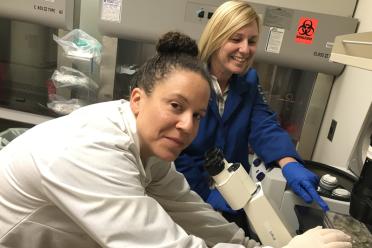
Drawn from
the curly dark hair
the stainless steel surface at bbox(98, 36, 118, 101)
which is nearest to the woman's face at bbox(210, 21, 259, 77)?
the curly dark hair

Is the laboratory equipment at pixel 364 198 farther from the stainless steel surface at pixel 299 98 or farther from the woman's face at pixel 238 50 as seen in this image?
the stainless steel surface at pixel 299 98

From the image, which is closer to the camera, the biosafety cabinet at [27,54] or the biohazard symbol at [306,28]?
the biohazard symbol at [306,28]

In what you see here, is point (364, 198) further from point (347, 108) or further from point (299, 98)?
point (299, 98)

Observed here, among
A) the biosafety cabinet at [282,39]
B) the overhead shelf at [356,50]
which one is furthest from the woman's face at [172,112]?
the biosafety cabinet at [282,39]

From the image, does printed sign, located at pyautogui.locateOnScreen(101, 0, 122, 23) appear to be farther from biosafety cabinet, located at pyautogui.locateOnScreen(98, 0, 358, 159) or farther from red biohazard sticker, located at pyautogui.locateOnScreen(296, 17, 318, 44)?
red biohazard sticker, located at pyautogui.locateOnScreen(296, 17, 318, 44)

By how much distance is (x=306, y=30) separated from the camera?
1885 mm

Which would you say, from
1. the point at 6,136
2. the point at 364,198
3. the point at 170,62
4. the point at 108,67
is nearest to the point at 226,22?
the point at 170,62

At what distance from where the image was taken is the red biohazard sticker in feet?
6.13

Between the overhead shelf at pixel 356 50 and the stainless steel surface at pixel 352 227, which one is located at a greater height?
the overhead shelf at pixel 356 50

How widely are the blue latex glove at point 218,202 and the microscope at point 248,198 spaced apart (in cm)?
43

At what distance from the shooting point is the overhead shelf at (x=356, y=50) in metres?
0.76

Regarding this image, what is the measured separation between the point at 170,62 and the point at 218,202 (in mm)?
691

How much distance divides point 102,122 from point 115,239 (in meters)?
0.27

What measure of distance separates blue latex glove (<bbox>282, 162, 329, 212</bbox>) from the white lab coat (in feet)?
1.51
